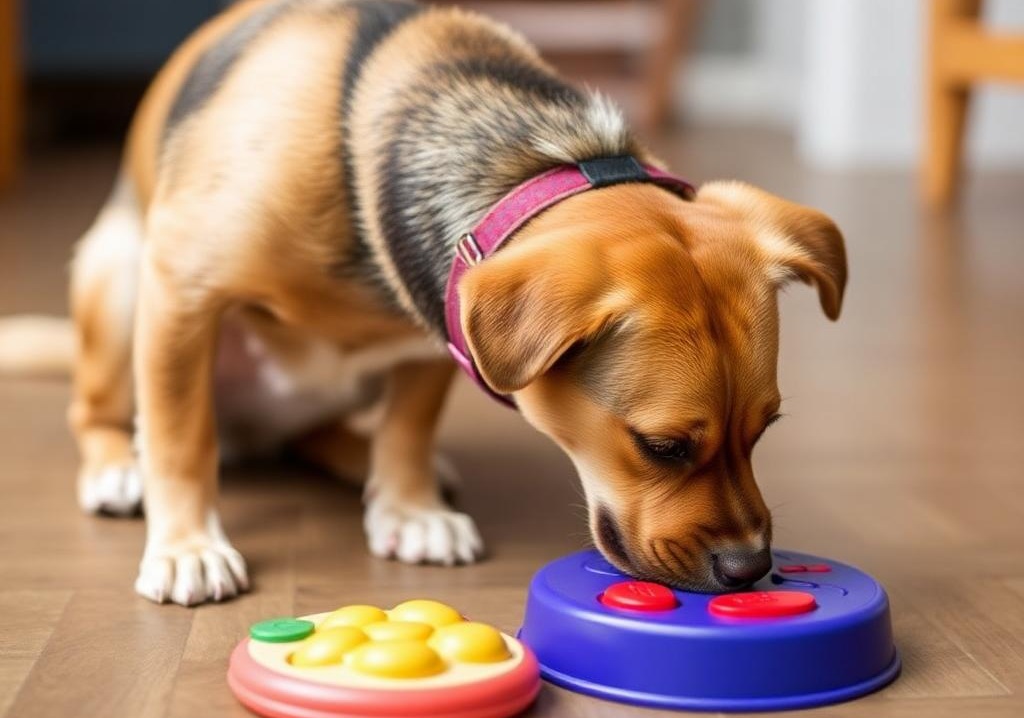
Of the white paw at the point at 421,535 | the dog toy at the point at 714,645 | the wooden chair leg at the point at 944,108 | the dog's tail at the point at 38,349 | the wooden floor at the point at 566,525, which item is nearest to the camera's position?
the dog toy at the point at 714,645

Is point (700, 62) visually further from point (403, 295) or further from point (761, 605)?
point (761, 605)

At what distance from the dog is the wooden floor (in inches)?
3.4

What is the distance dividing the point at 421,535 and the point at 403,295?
359 mm

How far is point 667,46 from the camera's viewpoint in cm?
883

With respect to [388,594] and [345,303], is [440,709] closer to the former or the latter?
[388,594]

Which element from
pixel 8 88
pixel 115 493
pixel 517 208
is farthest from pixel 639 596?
pixel 8 88

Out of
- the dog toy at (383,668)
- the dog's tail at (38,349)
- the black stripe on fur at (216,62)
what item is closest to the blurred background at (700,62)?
the dog's tail at (38,349)

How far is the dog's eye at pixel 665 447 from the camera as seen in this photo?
1692mm

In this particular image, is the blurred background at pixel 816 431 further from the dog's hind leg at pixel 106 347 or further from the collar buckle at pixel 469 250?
the collar buckle at pixel 469 250

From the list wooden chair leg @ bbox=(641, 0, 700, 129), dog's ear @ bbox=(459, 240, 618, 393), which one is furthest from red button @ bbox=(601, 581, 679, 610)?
wooden chair leg @ bbox=(641, 0, 700, 129)

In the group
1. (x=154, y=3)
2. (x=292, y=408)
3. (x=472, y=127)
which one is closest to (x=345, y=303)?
(x=472, y=127)

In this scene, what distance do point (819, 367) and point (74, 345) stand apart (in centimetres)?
156

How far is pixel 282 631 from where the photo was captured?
1.64 metres

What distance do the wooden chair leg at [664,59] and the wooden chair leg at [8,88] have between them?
357 centimetres
